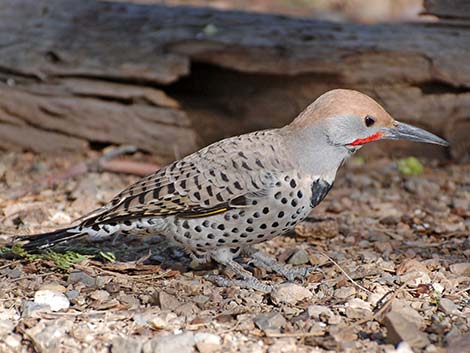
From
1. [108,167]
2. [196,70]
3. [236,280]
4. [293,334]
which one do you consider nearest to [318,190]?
[236,280]

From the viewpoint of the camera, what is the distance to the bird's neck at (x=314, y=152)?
4.57m

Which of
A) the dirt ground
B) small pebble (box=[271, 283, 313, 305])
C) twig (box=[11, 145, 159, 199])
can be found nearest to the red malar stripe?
the dirt ground

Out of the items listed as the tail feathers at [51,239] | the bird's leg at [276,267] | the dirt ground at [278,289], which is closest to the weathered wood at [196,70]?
the dirt ground at [278,289]

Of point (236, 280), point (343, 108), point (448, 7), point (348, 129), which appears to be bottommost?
point (236, 280)

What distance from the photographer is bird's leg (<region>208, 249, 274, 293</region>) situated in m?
4.62

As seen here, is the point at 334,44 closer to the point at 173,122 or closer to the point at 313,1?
the point at 173,122

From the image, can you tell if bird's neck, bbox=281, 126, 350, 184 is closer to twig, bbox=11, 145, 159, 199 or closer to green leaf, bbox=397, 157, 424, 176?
green leaf, bbox=397, 157, 424, 176

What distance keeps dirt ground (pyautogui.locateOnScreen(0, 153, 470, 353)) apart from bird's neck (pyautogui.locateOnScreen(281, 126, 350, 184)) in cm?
58

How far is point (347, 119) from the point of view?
15.0 ft

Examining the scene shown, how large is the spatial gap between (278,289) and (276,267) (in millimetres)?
539

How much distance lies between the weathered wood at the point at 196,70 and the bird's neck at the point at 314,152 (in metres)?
1.92

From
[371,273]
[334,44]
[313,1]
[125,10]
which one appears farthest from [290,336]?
[313,1]

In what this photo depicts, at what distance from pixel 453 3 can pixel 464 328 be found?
3.13m

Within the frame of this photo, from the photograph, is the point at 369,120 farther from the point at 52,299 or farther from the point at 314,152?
the point at 52,299
